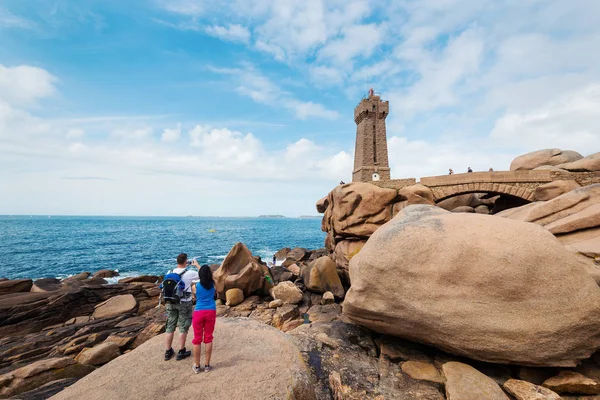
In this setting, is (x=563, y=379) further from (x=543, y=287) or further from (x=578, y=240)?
(x=578, y=240)

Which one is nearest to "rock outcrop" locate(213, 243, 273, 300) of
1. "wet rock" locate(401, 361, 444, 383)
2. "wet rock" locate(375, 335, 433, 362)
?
"wet rock" locate(375, 335, 433, 362)

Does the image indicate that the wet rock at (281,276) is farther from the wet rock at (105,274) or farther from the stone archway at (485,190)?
the wet rock at (105,274)

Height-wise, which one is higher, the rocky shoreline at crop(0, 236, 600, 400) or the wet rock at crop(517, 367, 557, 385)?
the wet rock at crop(517, 367, 557, 385)

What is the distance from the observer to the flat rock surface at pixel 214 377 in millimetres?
4230

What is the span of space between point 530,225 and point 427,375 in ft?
14.7

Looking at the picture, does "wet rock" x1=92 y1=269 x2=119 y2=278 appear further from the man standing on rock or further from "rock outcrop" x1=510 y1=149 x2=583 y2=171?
"rock outcrop" x1=510 y1=149 x2=583 y2=171

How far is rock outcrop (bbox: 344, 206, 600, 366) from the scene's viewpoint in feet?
16.7

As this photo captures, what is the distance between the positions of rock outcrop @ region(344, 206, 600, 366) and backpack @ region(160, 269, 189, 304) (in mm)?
4745

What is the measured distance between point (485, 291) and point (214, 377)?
6.14 m

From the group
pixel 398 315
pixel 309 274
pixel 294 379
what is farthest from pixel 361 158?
pixel 294 379

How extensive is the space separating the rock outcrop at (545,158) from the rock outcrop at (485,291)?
18.5 metres

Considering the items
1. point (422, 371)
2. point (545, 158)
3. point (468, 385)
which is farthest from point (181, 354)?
point (545, 158)

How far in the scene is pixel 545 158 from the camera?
18.5 metres

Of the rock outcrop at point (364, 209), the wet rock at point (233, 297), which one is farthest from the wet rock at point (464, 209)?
the wet rock at point (233, 297)
